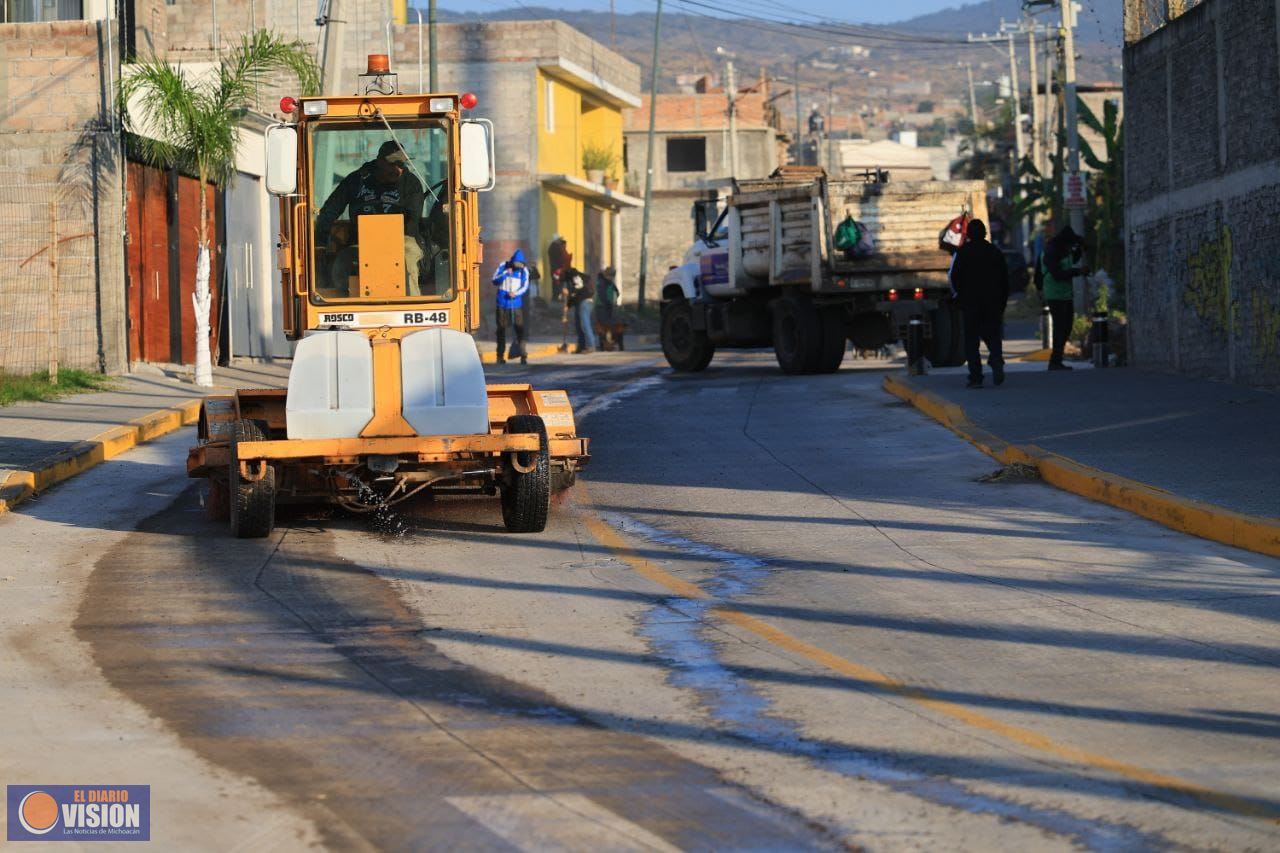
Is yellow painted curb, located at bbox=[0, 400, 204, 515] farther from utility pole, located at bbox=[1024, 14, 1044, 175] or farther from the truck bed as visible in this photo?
utility pole, located at bbox=[1024, 14, 1044, 175]

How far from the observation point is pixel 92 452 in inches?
645

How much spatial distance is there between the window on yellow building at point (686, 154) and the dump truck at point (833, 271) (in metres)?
50.9

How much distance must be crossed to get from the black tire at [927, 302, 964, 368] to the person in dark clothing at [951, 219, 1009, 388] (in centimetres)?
509

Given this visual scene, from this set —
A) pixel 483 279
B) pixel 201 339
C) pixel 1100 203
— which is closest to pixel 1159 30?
pixel 201 339

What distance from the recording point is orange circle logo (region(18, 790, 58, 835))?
213 inches

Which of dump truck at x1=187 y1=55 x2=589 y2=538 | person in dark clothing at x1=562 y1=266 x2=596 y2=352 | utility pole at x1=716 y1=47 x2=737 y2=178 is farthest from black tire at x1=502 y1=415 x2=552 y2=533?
utility pole at x1=716 y1=47 x2=737 y2=178

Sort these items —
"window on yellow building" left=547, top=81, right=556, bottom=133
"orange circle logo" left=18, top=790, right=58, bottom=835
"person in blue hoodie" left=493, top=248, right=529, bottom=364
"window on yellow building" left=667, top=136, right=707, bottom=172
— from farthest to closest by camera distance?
1. "window on yellow building" left=667, top=136, right=707, bottom=172
2. "window on yellow building" left=547, top=81, right=556, bottom=133
3. "person in blue hoodie" left=493, top=248, right=529, bottom=364
4. "orange circle logo" left=18, top=790, right=58, bottom=835

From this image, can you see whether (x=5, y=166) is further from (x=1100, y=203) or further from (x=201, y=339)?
(x=1100, y=203)

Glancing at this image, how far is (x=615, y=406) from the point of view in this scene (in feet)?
69.1

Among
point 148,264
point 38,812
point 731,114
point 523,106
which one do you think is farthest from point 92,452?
point 731,114

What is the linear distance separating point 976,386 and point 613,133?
42808 mm

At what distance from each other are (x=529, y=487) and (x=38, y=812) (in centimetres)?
603

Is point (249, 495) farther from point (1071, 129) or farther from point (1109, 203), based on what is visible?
point (1109, 203)

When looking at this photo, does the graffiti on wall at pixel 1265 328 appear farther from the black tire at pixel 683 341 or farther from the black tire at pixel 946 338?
the black tire at pixel 683 341
